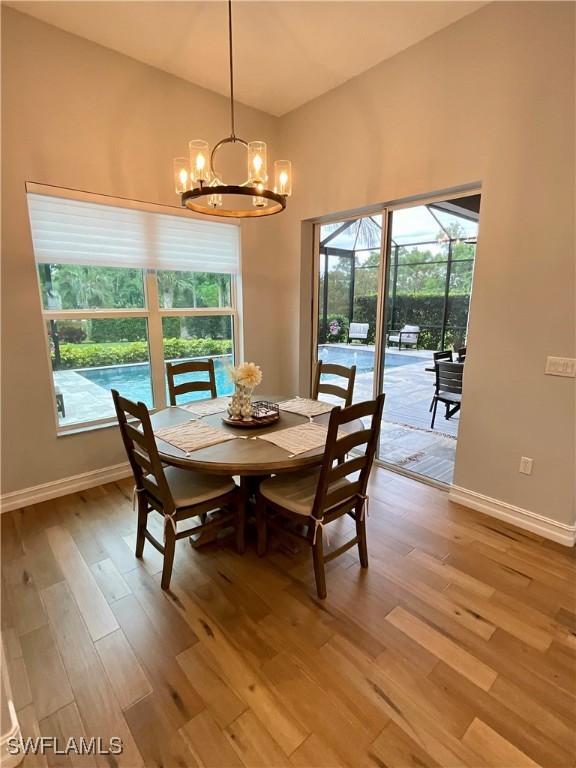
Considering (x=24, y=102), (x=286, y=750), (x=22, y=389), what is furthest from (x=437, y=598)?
(x=24, y=102)

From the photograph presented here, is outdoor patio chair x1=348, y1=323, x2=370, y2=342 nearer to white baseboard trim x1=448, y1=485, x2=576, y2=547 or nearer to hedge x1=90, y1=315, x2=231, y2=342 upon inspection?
hedge x1=90, y1=315, x2=231, y2=342

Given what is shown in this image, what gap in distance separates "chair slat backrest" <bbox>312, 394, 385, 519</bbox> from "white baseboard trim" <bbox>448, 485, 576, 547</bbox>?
123 cm

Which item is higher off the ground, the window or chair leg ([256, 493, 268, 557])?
the window

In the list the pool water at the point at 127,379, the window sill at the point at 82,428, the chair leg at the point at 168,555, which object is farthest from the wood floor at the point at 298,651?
the pool water at the point at 127,379

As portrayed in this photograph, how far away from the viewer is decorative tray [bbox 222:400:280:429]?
2.28 m

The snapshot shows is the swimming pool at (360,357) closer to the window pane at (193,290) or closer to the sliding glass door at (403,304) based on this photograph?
the sliding glass door at (403,304)

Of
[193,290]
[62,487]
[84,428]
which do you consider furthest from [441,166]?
[62,487]

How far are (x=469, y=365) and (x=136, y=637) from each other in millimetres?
2570

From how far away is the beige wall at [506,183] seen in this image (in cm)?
221

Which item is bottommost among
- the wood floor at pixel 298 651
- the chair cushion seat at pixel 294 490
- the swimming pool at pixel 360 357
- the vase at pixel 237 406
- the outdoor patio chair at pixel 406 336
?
the wood floor at pixel 298 651

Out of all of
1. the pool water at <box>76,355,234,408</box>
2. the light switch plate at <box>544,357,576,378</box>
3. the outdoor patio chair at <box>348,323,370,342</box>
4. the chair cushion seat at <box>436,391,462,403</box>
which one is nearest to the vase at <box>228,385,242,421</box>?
the pool water at <box>76,355,234,408</box>

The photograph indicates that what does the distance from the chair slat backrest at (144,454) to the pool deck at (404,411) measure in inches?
52.7

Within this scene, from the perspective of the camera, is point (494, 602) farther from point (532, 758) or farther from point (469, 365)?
point (469, 365)

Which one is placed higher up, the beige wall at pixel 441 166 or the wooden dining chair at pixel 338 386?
the beige wall at pixel 441 166
